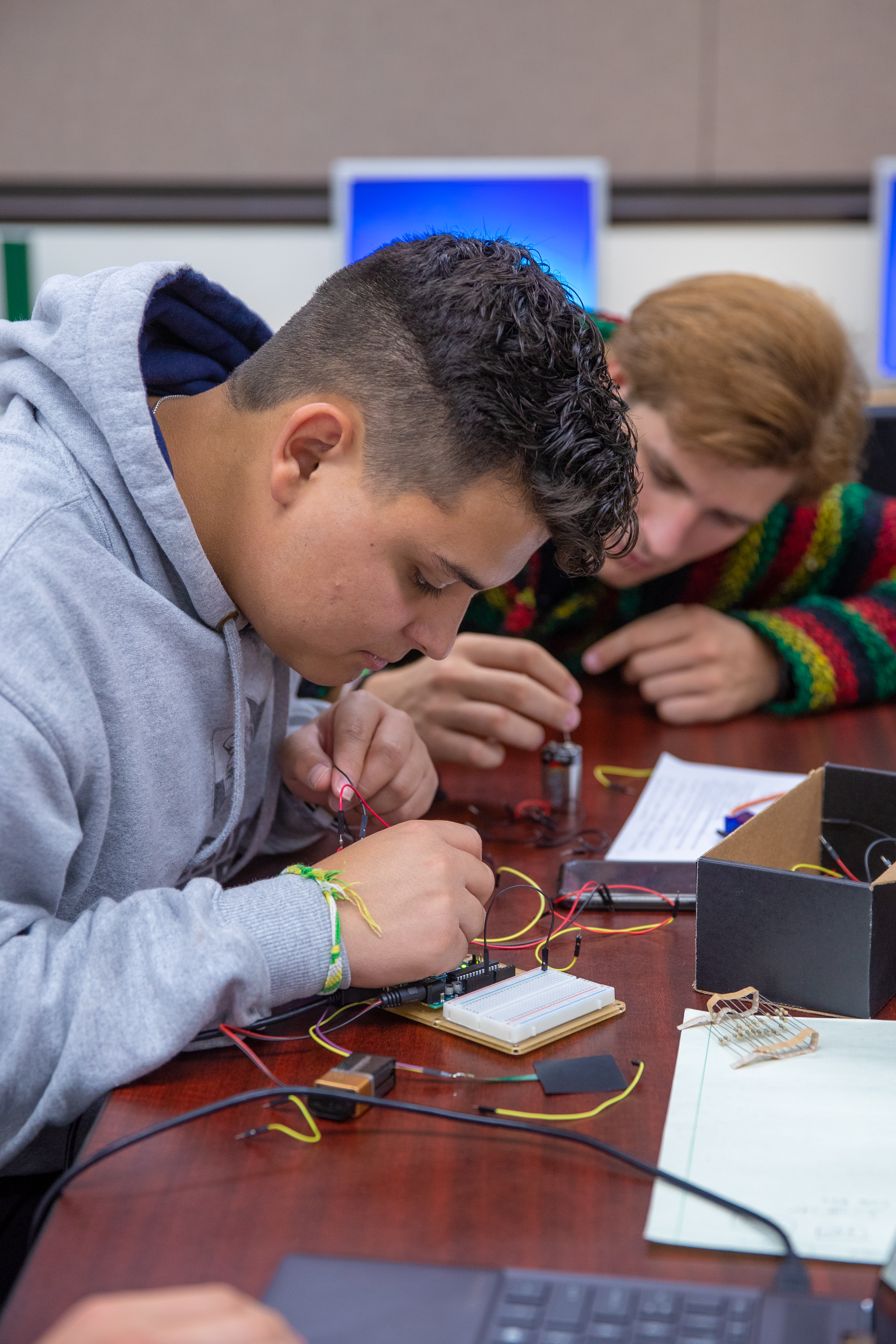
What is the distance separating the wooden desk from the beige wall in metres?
2.75

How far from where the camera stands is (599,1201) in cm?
55

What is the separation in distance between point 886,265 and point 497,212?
1.00 m

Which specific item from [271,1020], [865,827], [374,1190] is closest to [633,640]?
[865,827]

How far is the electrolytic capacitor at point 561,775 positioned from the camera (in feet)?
3.80

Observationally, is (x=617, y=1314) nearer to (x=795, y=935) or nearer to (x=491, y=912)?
(x=795, y=935)

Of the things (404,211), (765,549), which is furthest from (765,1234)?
(404,211)

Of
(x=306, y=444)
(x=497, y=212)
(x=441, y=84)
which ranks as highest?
(x=441, y=84)

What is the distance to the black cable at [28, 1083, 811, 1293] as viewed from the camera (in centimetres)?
51

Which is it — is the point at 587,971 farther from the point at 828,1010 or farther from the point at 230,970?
the point at 230,970

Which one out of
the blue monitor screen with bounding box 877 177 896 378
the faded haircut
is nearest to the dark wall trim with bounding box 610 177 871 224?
the blue monitor screen with bounding box 877 177 896 378

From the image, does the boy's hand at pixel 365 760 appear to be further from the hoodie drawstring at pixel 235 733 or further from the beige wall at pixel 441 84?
the beige wall at pixel 441 84

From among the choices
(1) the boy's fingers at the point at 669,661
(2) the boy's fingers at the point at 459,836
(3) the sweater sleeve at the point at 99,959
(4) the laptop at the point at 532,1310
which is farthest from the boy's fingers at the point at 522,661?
(4) the laptop at the point at 532,1310

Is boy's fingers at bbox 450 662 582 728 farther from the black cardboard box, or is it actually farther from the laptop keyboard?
the laptop keyboard

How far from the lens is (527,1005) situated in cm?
72
